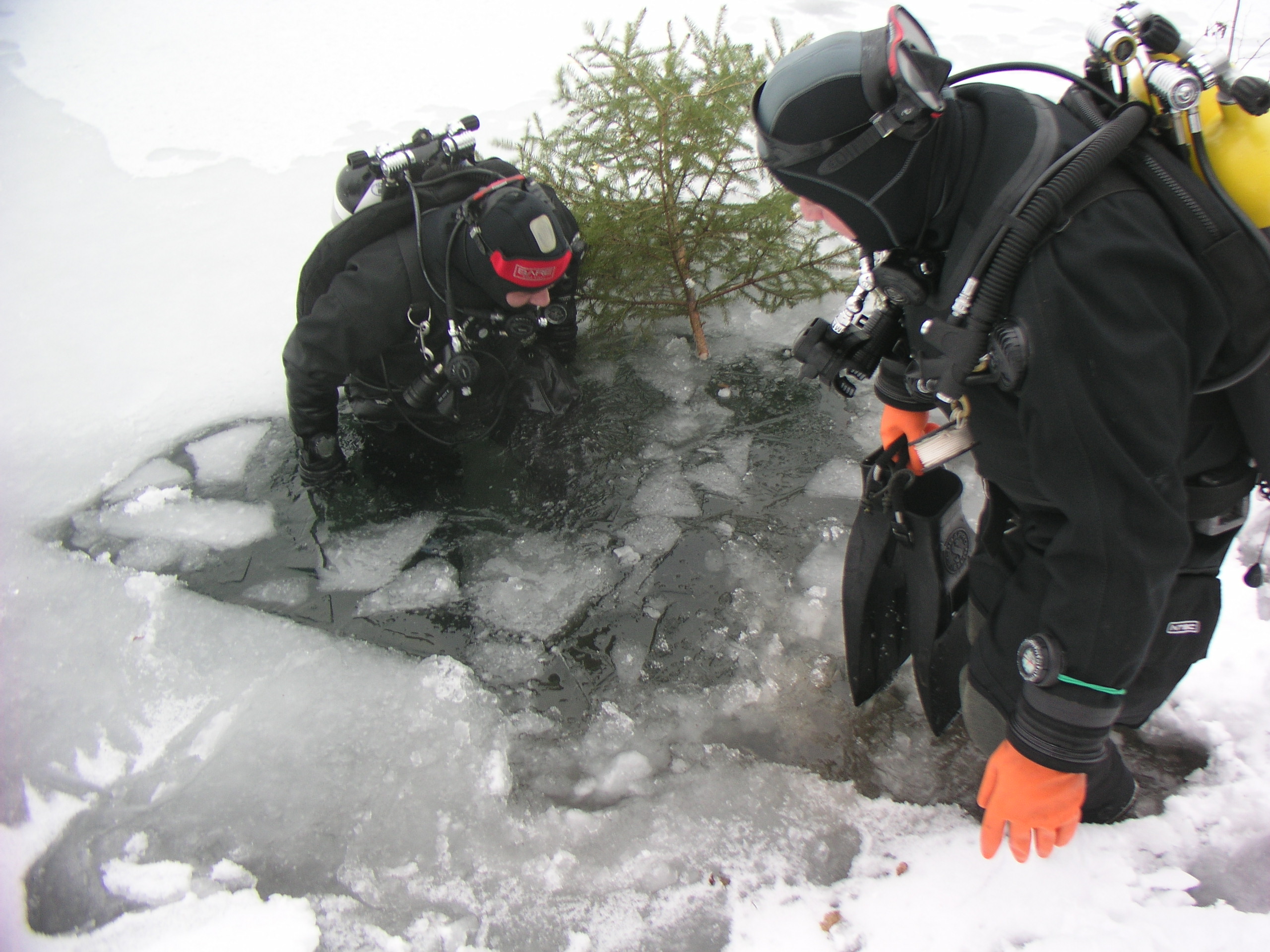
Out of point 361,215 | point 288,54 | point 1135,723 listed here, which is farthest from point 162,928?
point 288,54

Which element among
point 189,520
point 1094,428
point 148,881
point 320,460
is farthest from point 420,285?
point 1094,428

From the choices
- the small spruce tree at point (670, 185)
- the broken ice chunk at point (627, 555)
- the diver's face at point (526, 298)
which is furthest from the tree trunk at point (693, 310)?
the broken ice chunk at point (627, 555)

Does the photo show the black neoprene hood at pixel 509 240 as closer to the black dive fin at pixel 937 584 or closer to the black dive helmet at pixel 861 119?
the black dive helmet at pixel 861 119

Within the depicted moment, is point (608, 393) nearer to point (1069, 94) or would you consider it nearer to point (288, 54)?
point (1069, 94)

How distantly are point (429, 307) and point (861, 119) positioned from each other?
197 centimetres

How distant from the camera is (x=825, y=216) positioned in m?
1.69

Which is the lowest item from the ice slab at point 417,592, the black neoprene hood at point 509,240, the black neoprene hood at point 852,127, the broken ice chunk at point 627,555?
the ice slab at point 417,592

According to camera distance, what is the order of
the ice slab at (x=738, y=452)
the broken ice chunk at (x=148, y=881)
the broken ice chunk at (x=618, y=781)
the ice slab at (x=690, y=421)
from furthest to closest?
the ice slab at (x=690, y=421)
the ice slab at (x=738, y=452)
the broken ice chunk at (x=618, y=781)
the broken ice chunk at (x=148, y=881)

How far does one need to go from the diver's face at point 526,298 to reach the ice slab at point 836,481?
1380mm

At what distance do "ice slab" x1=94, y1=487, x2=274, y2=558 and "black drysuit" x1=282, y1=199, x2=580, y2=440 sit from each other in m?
0.47

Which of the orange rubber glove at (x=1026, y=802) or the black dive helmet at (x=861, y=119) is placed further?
the orange rubber glove at (x=1026, y=802)

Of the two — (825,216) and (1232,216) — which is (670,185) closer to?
(825,216)

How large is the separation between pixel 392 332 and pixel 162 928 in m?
2.06

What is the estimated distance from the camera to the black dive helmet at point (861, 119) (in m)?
1.40
